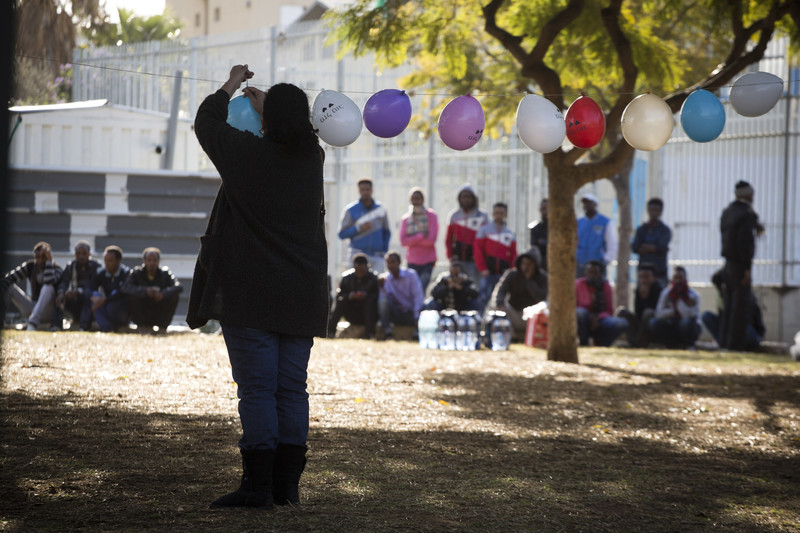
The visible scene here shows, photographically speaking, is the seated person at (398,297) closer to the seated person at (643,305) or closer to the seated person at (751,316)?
the seated person at (643,305)

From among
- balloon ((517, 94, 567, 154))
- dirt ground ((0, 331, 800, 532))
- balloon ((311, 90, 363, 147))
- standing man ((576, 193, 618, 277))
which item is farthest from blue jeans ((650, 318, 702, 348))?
balloon ((311, 90, 363, 147))

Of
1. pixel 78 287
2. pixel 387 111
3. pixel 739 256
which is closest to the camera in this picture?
pixel 387 111

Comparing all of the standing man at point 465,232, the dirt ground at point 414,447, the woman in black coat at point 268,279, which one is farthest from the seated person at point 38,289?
the woman in black coat at point 268,279

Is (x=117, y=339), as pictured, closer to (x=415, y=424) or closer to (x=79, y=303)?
(x=79, y=303)

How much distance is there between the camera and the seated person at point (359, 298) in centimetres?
1518

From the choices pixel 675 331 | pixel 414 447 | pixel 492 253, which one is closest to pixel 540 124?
pixel 414 447

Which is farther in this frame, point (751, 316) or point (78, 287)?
point (751, 316)

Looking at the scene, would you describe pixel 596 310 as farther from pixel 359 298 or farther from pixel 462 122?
pixel 462 122

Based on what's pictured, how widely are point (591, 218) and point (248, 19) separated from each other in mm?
41771

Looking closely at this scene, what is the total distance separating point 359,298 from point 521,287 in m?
2.14

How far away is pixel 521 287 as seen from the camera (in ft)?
49.7

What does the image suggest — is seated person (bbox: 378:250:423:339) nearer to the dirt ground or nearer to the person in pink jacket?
the person in pink jacket

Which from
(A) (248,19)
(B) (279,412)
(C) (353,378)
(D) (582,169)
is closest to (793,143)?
(D) (582,169)

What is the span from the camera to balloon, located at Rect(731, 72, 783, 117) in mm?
8227
